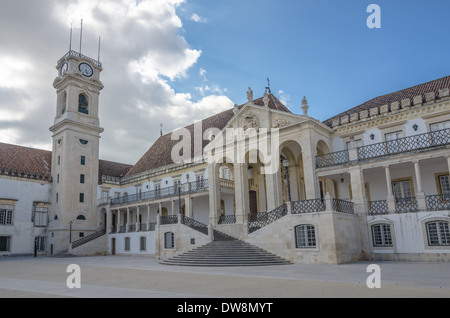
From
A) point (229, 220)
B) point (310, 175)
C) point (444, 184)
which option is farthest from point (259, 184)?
point (444, 184)

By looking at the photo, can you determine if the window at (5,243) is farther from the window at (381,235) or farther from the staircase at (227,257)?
the window at (381,235)

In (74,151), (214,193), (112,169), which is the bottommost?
(214,193)

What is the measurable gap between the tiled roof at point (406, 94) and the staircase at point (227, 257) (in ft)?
36.9

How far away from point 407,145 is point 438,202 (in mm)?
3511

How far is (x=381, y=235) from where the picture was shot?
18.1 metres

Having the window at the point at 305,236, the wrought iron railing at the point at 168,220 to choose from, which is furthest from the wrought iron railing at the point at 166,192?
the window at the point at 305,236

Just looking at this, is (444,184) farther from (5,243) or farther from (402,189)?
(5,243)

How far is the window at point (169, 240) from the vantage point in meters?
23.6

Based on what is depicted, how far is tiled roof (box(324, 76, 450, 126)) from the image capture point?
2117cm

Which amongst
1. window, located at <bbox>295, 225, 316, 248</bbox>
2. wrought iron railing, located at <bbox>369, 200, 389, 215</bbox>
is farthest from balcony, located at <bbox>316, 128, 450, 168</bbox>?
window, located at <bbox>295, 225, 316, 248</bbox>

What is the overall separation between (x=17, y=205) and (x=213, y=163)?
824 inches

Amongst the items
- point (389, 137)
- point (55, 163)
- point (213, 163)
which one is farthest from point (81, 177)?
point (389, 137)
